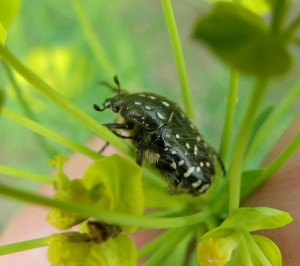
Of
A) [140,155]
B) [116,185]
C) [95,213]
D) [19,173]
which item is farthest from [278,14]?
[19,173]

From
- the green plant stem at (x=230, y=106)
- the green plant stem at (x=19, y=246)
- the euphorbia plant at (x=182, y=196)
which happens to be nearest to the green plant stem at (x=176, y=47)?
the euphorbia plant at (x=182, y=196)

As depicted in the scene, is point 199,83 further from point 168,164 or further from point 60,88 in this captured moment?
point 168,164

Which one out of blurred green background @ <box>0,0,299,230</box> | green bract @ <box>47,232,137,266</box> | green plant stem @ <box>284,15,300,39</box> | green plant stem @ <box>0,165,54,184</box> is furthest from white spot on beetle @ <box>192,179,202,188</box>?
blurred green background @ <box>0,0,299,230</box>

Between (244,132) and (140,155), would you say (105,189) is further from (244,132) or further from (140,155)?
(244,132)

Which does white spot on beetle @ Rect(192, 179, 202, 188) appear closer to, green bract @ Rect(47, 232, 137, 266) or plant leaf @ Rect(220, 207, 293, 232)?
plant leaf @ Rect(220, 207, 293, 232)

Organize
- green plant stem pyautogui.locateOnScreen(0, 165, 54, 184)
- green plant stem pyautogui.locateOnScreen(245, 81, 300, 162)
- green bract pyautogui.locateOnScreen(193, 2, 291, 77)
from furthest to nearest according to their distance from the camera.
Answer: green plant stem pyautogui.locateOnScreen(245, 81, 300, 162), green plant stem pyautogui.locateOnScreen(0, 165, 54, 184), green bract pyautogui.locateOnScreen(193, 2, 291, 77)

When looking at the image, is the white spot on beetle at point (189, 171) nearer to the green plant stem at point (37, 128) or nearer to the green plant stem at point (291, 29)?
the green plant stem at point (37, 128)
